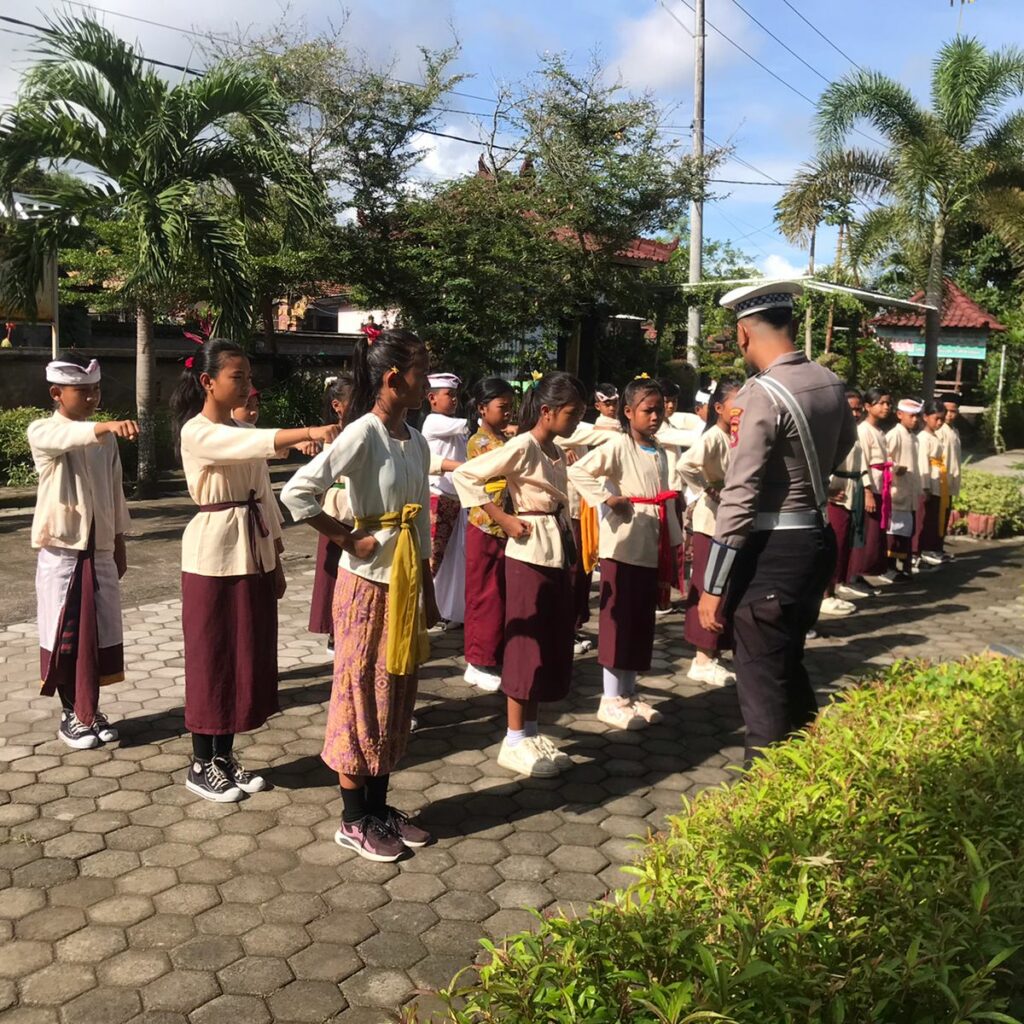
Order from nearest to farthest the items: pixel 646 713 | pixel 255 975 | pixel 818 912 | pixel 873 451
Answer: pixel 818 912 < pixel 255 975 < pixel 646 713 < pixel 873 451

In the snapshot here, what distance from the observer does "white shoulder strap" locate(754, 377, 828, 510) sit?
3748mm

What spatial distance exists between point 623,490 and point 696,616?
1.23 metres

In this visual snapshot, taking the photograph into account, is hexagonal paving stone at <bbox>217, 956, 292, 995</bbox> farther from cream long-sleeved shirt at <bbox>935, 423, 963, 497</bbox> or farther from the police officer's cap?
cream long-sleeved shirt at <bbox>935, 423, 963, 497</bbox>

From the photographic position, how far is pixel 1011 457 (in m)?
22.8

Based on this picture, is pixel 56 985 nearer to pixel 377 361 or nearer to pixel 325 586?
pixel 377 361

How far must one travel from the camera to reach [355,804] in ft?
12.8

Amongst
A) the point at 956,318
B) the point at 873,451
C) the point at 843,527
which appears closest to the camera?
the point at 843,527

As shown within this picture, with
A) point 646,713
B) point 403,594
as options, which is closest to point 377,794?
point 403,594

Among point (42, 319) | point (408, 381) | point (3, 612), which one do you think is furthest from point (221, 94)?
point (408, 381)

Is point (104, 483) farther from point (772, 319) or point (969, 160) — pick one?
point (969, 160)

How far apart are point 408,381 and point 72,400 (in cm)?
189

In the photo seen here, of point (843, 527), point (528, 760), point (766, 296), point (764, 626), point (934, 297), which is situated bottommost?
point (528, 760)

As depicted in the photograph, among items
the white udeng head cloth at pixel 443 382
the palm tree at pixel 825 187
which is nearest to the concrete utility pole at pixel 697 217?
the palm tree at pixel 825 187

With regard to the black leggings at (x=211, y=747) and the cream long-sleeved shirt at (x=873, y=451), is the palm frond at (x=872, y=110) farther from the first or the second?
the black leggings at (x=211, y=747)
